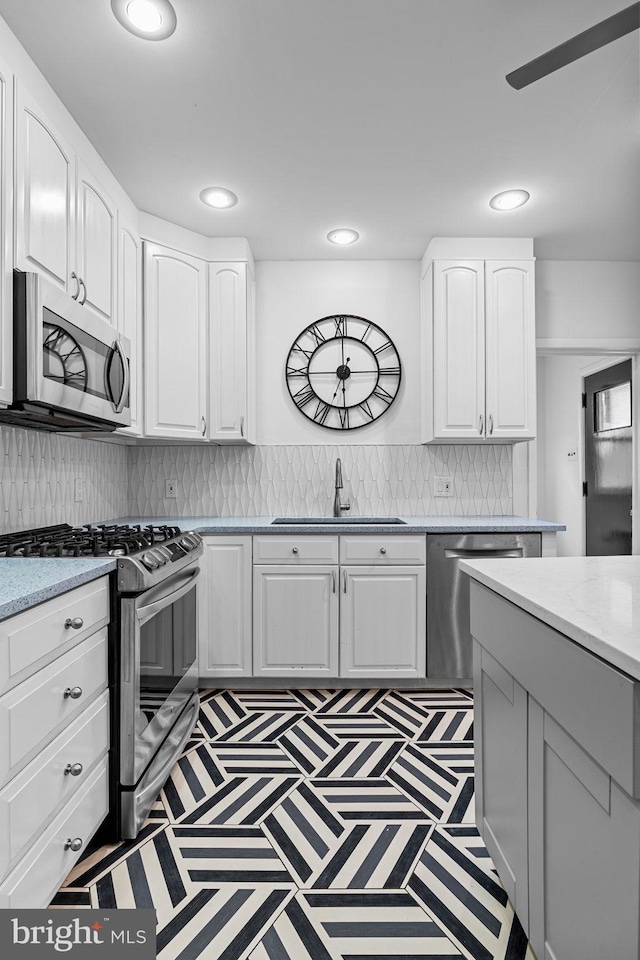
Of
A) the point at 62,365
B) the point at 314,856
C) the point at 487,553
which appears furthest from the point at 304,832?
the point at 62,365

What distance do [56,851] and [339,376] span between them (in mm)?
2786

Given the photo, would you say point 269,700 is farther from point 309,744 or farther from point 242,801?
point 242,801

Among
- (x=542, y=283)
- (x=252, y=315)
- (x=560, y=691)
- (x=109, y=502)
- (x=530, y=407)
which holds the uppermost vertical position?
(x=542, y=283)

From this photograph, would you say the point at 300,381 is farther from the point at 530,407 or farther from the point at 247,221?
the point at 530,407

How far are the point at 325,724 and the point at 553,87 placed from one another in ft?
8.91

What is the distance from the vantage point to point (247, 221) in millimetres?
3008

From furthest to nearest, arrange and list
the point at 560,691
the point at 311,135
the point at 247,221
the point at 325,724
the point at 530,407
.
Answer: the point at 530,407 < the point at 247,221 < the point at 325,724 < the point at 311,135 < the point at 560,691

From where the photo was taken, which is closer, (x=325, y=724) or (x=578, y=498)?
(x=325, y=724)

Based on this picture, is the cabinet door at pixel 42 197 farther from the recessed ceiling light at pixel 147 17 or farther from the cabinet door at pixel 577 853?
the cabinet door at pixel 577 853

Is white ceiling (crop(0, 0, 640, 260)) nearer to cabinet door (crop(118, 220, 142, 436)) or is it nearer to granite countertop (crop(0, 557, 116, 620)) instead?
cabinet door (crop(118, 220, 142, 436))

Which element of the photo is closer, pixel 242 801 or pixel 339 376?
pixel 242 801

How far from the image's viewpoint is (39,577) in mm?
1428

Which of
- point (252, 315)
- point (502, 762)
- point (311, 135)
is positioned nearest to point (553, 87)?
point (311, 135)

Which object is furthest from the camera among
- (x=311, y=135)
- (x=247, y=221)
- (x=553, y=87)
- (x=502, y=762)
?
(x=247, y=221)
